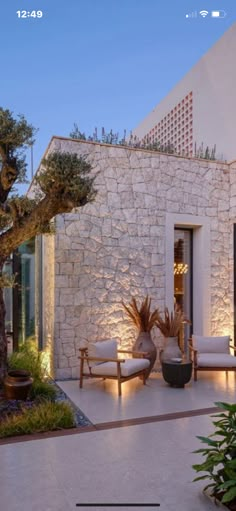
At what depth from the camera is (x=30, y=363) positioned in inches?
227

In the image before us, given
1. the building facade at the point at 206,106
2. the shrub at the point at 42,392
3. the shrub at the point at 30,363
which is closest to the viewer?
the shrub at the point at 42,392

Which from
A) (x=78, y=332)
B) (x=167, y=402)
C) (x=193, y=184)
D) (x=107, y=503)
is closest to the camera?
(x=107, y=503)

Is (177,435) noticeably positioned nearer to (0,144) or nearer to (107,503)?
(107,503)

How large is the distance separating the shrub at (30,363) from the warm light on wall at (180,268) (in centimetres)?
294

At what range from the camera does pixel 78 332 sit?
20.5 ft

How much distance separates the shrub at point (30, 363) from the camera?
554 cm

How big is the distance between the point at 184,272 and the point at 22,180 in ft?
12.5

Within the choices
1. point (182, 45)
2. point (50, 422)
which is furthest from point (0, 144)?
point (182, 45)

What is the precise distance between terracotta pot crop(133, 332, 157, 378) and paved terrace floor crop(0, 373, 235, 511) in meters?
1.35

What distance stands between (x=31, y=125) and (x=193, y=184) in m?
3.60

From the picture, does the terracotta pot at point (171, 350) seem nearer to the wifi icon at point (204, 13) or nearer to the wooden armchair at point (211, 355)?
the wooden armchair at point (211, 355)

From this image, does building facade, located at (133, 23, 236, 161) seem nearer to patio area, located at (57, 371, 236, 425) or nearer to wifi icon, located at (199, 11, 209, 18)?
wifi icon, located at (199, 11, 209, 18)

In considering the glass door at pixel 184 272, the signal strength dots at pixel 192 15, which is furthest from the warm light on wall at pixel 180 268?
the signal strength dots at pixel 192 15

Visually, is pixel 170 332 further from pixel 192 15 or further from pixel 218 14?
pixel 218 14
